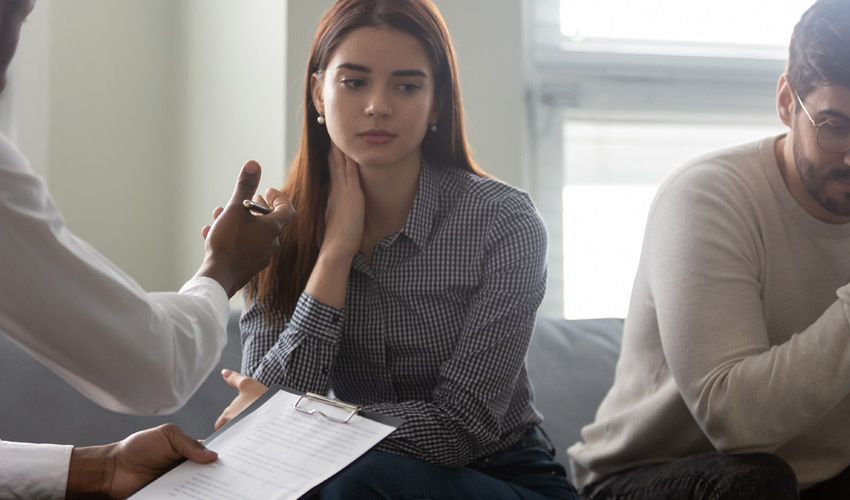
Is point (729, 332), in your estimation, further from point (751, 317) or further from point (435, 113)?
point (435, 113)

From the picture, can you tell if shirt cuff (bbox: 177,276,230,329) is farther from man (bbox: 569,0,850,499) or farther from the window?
the window

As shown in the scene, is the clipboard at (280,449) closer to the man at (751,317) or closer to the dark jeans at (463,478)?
the dark jeans at (463,478)

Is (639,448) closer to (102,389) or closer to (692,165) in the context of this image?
(692,165)

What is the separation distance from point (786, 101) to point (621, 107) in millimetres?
1192

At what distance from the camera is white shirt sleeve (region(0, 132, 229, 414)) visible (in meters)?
0.78

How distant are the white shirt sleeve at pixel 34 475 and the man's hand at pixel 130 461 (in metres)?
0.01

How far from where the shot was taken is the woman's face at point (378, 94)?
150cm

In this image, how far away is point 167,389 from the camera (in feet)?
2.93

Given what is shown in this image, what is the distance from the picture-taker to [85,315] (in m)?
0.82

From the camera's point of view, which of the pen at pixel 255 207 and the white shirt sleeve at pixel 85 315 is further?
the pen at pixel 255 207

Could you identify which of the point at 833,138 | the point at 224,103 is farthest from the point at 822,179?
the point at 224,103

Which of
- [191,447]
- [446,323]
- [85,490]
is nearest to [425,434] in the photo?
[446,323]

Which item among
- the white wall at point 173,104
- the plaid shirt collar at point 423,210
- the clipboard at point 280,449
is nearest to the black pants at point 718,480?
the clipboard at point 280,449

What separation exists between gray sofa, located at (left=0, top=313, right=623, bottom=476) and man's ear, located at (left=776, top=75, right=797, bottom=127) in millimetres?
702
